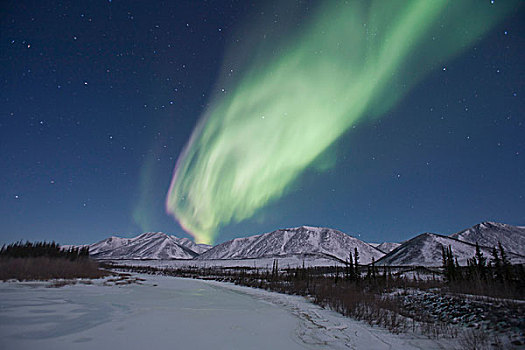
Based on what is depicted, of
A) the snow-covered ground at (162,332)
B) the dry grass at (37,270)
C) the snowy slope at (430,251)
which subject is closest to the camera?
the snow-covered ground at (162,332)

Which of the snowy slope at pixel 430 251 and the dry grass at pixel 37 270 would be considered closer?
the dry grass at pixel 37 270

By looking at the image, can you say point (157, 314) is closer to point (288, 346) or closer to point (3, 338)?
point (3, 338)

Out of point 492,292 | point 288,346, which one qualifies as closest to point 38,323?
point 288,346

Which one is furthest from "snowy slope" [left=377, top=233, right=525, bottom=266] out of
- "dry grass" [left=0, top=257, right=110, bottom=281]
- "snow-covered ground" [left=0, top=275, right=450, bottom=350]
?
"snow-covered ground" [left=0, top=275, right=450, bottom=350]

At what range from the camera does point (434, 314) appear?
581 inches

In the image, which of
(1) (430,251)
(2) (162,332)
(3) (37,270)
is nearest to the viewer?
(2) (162,332)

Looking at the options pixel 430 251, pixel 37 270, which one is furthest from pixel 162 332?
pixel 430 251

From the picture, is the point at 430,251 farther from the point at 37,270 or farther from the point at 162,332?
the point at 162,332

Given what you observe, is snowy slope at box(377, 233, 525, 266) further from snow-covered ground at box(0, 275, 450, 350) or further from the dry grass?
snow-covered ground at box(0, 275, 450, 350)

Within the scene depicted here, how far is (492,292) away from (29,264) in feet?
150

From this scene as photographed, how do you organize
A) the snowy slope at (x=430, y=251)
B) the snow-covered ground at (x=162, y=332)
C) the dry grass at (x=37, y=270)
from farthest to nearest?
1. the snowy slope at (x=430, y=251)
2. the dry grass at (x=37, y=270)
3. the snow-covered ground at (x=162, y=332)

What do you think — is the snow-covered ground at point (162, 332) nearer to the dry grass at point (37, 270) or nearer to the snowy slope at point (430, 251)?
the dry grass at point (37, 270)

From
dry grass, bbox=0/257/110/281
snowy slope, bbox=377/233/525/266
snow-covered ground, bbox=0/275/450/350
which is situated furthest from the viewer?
snowy slope, bbox=377/233/525/266

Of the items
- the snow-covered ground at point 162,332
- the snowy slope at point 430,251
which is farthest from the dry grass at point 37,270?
the snowy slope at point 430,251
